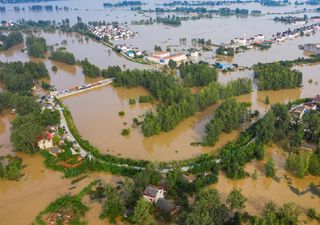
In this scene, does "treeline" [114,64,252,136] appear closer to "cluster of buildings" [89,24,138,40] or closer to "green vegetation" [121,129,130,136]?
"green vegetation" [121,129,130,136]

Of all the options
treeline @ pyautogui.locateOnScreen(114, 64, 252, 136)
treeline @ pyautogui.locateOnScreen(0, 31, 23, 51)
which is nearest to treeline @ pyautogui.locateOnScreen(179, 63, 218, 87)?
treeline @ pyautogui.locateOnScreen(114, 64, 252, 136)

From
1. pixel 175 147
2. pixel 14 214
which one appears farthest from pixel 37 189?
pixel 175 147

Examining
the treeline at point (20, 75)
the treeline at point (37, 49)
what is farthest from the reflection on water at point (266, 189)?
the treeline at point (37, 49)

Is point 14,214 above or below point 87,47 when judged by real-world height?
below

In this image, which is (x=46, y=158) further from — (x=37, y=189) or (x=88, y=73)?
(x=88, y=73)

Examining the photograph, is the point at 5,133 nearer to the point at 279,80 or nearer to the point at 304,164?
the point at 304,164

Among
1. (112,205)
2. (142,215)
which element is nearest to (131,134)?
(112,205)
